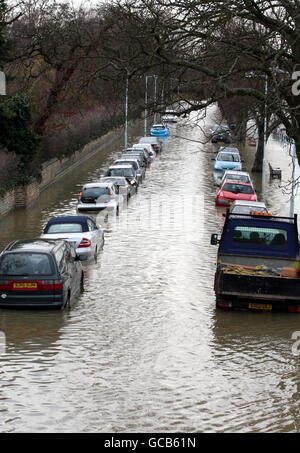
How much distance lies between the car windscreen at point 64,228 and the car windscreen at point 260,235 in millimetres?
5646

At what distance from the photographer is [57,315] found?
55.0 feet

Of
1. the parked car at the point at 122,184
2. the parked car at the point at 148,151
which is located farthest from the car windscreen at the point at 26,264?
the parked car at the point at 148,151

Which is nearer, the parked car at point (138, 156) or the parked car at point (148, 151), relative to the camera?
the parked car at point (138, 156)

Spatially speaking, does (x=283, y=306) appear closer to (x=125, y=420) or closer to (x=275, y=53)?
(x=275, y=53)

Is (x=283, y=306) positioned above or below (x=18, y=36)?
below

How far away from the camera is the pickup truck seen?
54.9 feet

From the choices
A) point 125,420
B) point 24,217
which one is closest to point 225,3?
point 125,420

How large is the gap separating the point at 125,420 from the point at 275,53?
8.67 metres

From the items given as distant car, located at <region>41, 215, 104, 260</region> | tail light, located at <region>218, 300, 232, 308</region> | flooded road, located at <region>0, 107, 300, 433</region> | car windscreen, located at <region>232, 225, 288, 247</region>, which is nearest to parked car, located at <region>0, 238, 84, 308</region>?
flooded road, located at <region>0, 107, 300, 433</region>

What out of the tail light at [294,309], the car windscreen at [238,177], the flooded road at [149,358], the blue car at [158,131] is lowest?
the flooded road at [149,358]

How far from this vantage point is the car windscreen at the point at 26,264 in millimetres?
16453

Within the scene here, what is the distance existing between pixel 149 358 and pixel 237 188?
23.0 m

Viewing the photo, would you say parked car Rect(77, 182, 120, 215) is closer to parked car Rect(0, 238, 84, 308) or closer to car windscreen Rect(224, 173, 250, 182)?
car windscreen Rect(224, 173, 250, 182)
